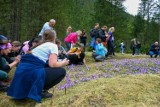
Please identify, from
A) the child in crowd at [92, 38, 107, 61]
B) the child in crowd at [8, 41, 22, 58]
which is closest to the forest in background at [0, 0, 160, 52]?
the child in crowd at [92, 38, 107, 61]

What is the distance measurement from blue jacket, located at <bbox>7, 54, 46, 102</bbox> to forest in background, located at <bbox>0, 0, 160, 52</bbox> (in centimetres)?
2561

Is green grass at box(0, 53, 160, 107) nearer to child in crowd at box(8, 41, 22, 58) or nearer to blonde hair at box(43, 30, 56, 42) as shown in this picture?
blonde hair at box(43, 30, 56, 42)

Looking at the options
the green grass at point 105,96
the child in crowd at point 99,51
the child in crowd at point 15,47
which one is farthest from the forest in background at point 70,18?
the green grass at point 105,96

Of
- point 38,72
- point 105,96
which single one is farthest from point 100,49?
point 38,72

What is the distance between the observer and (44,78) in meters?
7.33

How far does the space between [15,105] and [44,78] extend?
992 mm

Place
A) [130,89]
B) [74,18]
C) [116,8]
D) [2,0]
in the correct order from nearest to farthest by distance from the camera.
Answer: [130,89] → [2,0] → [116,8] → [74,18]

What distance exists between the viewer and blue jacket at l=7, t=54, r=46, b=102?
7.27m

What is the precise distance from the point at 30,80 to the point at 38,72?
0.84 feet

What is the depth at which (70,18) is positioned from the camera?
202ft

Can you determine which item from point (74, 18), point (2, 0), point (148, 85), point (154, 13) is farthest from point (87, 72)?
point (154, 13)

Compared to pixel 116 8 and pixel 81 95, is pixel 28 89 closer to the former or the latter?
pixel 81 95

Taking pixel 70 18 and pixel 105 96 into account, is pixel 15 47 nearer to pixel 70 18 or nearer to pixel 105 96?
pixel 105 96

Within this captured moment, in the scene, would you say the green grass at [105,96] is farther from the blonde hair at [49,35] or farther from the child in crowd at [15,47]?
the child in crowd at [15,47]
